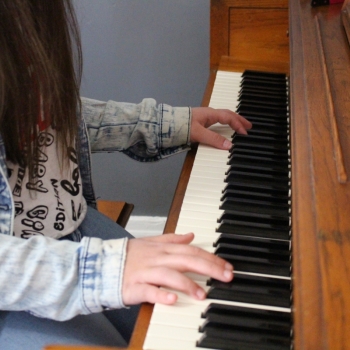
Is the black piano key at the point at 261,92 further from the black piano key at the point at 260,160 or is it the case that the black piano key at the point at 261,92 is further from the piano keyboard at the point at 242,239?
the black piano key at the point at 260,160

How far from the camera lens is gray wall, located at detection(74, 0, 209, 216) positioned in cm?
164

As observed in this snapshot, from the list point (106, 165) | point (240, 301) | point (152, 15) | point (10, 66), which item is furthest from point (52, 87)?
point (106, 165)

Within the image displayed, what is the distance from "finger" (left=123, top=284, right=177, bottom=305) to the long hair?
1.08 feet

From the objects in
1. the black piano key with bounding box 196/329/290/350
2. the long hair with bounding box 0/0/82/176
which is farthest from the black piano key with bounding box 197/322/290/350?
the long hair with bounding box 0/0/82/176

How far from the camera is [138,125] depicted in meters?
1.10

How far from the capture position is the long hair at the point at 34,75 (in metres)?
0.75

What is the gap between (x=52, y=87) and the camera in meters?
0.84

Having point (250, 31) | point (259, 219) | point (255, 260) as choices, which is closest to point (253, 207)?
point (259, 219)

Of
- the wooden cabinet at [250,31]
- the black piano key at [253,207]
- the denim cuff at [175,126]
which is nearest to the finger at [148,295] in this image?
the black piano key at [253,207]

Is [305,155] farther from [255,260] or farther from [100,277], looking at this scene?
[100,277]

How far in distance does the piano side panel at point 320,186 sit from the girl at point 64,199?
16 centimetres

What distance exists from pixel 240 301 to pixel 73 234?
0.43m

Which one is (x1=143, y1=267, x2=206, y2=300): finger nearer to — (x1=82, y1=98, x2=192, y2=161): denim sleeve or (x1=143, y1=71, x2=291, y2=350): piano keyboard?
(x1=143, y1=71, x2=291, y2=350): piano keyboard

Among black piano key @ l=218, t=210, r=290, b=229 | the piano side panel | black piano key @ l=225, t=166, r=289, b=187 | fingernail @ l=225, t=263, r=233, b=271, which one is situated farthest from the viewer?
black piano key @ l=225, t=166, r=289, b=187
